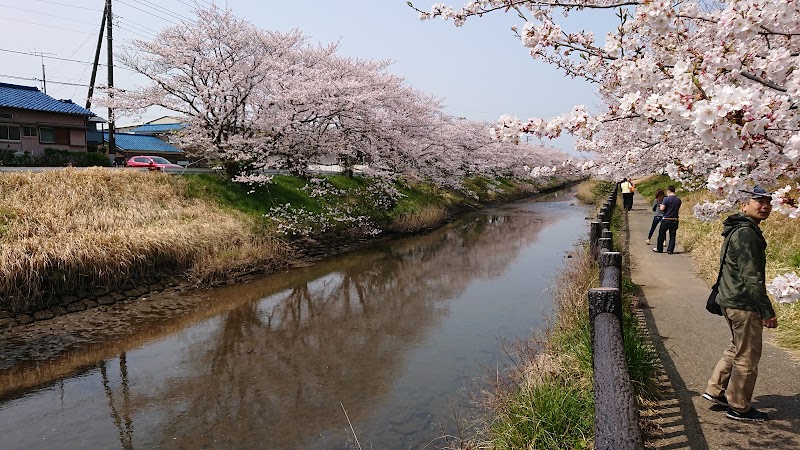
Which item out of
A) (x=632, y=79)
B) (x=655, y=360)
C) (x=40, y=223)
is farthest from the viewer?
(x=40, y=223)

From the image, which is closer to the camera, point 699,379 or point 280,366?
point 699,379

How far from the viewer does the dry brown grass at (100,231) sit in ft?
32.6

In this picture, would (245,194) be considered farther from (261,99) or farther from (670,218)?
(670,218)

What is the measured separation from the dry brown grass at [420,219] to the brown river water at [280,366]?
7.58 meters

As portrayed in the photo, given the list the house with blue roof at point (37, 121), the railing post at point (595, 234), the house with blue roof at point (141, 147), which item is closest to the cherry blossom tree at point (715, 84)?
the railing post at point (595, 234)

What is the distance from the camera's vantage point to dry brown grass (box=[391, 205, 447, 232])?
2156cm

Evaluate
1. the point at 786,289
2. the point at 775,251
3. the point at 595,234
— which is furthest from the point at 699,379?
the point at 775,251

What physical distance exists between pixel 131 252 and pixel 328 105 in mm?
8770

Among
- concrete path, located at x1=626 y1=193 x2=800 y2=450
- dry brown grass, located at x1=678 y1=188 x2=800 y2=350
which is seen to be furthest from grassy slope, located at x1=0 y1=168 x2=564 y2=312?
dry brown grass, located at x1=678 y1=188 x2=800 y2=350

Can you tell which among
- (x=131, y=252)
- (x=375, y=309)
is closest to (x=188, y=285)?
(x=131, y=252)

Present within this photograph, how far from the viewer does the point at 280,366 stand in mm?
8078

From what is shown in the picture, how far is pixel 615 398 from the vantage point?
275 centimetres

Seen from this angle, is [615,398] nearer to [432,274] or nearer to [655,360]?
[655,360]

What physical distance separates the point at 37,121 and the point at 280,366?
2848 cm
